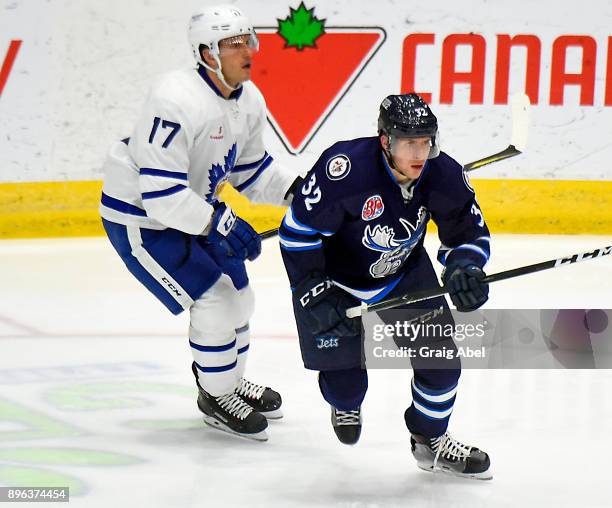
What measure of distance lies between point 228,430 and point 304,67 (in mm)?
2825

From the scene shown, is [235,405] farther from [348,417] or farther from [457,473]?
[457,473]

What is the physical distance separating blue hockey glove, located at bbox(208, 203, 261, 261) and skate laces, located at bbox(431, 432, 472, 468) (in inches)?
27.2

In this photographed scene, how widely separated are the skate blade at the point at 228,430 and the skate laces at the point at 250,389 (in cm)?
17

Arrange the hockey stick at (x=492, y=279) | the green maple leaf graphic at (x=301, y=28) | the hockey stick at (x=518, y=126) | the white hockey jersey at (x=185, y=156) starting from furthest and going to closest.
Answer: the green maple leaf graphic at (x=301, y=28), the hockey stick at (x=518, y=126), the white hockey jersey at (x=185, y=156), the hockey stick at (x=492, y=279)

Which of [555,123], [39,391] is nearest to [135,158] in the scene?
[39,391]

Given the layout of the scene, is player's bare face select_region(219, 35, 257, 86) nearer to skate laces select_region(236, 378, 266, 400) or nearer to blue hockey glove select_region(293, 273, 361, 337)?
blue hockey glove select_region(293, 273, 361, 337)

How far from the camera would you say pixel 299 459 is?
275cm

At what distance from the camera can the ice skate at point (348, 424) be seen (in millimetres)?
2684

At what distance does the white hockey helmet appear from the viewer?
9.35 ft

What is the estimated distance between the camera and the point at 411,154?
2375mm

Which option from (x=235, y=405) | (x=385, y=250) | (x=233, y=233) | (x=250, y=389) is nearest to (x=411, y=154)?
(x=385, y=250)

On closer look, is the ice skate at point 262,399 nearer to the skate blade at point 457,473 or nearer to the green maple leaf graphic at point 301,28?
the skate blade at point 457,473

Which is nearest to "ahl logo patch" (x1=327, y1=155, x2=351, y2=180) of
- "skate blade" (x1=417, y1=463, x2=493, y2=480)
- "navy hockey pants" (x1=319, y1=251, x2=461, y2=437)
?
"navy hockey pants" (x1=319, y1=251, x2=461, y2=437)

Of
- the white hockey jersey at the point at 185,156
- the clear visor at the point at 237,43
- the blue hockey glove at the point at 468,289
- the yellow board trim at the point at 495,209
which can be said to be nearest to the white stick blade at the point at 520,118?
the white hockey jersey at the point at 185,156
